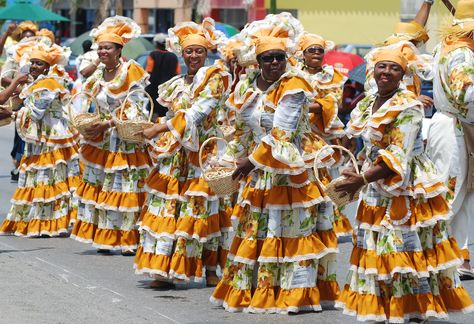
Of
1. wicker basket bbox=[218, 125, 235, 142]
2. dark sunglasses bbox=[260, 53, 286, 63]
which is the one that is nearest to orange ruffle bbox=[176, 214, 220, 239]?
wicker basket bbox=[218, 125, 235, 142]

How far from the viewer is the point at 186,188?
10.8m

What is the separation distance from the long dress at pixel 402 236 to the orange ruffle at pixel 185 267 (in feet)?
7.16

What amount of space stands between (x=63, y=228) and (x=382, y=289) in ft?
19.2

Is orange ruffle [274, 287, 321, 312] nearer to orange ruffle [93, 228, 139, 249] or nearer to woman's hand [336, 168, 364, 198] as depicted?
woman's hand [336, 168, 364, 198]

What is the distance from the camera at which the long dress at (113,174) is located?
12.4 meters

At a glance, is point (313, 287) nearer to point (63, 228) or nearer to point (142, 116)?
point (142, 116)

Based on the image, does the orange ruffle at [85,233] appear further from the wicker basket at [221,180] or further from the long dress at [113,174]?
the wicker basket at [221,180]

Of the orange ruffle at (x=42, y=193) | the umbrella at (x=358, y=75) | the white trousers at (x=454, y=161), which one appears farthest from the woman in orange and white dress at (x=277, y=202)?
the umbrella at (x=358, y=75)

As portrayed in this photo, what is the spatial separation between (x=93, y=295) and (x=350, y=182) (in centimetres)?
255

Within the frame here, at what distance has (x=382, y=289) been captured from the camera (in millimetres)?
8523

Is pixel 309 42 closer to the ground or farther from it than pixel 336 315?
farther from it

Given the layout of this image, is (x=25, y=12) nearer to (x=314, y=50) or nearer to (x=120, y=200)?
(x=314, y=50)

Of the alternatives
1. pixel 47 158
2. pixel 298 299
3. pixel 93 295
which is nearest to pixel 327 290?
pixel 298 299

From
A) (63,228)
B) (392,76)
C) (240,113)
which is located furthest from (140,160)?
(392,76)
